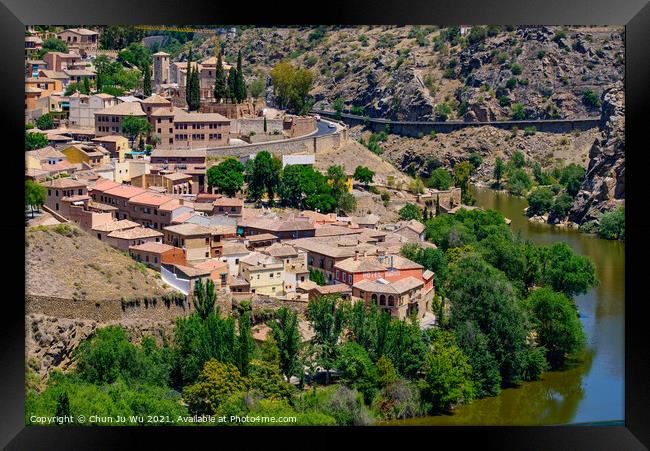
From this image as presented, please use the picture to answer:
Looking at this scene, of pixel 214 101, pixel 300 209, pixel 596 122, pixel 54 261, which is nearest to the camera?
pixel 54 261

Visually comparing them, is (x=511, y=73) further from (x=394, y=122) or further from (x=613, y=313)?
(x=613, y=313)

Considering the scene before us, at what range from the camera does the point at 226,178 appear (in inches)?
572

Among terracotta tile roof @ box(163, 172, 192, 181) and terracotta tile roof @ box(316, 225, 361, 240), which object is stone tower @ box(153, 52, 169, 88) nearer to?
terracotta tile roof @ box(163, 172, 192, 181)

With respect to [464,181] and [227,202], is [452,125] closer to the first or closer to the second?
[464,181]

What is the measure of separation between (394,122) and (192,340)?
16.5 meters

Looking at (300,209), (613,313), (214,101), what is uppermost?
(214,101)

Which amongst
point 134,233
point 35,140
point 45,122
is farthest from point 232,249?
point 45,122

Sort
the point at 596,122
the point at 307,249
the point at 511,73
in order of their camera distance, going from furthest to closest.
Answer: the point at 511,73, the point at 596,122, the point at 307,249

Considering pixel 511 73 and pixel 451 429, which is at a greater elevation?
pixel 511 73

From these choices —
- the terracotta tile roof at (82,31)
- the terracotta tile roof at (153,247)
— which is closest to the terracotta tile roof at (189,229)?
the terracotta tile roof at (153,247)

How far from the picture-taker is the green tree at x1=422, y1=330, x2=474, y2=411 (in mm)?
8914

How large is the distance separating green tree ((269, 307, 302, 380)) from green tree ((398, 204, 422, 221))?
240 inches

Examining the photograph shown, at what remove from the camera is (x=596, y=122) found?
2416 cm
